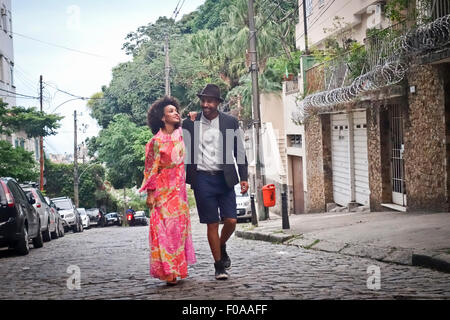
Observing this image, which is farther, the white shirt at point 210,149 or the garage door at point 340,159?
the garage door at point 340,159

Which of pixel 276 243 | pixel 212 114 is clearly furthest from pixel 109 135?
pixel 212 114

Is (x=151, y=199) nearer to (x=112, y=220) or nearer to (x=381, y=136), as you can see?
(x=381, y=136)

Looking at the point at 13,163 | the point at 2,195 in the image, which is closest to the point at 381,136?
the point at 2,195

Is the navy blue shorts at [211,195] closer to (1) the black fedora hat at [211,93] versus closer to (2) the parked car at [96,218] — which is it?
(1) the black fedora hat at [211,93]

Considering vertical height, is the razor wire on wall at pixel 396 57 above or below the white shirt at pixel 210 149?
above

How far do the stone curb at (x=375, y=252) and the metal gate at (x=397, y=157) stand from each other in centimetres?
436

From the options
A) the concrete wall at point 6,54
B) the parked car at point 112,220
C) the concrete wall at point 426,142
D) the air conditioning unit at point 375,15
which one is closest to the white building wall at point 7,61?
the concrete wall at point 6,54

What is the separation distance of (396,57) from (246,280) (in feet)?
27.3

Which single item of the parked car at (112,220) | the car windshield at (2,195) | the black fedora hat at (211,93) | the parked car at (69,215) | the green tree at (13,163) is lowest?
the parked car at (112,220)

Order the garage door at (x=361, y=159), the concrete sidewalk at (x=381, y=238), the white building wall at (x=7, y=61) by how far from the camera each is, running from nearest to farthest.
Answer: the concrete sidewalk at (x=381, y=238), the garage door at (x=361, y=159), the white building wall at (x=7, y=61)

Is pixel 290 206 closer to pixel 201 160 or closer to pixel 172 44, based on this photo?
pixel 201 160

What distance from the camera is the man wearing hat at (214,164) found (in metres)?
7.76
